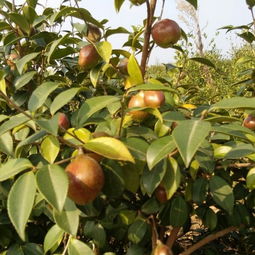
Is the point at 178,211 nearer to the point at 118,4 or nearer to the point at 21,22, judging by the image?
the point at 118,4

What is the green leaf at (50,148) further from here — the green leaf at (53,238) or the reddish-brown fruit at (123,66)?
the reddish-brown fruit at (123,66)

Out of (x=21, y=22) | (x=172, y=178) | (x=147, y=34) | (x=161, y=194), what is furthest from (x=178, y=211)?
(x=21, y=22)

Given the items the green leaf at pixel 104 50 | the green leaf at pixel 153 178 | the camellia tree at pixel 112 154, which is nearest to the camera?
the camellia tree at pixel 112 154

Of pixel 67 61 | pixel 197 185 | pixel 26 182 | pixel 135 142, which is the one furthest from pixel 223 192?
pixel 67 61

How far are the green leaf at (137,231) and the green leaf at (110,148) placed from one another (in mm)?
411

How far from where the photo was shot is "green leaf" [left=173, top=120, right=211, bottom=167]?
21.1 inches

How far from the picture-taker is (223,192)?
2.85 ft

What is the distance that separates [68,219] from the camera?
693 mm

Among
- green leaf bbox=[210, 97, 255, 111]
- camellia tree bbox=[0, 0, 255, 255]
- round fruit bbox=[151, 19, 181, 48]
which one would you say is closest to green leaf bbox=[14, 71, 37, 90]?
camellia tree bbox=[0, 0, 255, 255]

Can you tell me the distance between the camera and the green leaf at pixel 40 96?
0.79m

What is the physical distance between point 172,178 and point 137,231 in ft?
0.95

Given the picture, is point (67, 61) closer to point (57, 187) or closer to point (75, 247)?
point (75, 247)

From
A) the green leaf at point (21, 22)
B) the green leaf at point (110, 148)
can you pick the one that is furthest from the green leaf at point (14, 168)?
the green leaf at point (21, 22)

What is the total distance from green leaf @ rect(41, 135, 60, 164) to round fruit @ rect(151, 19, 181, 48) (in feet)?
1.30
